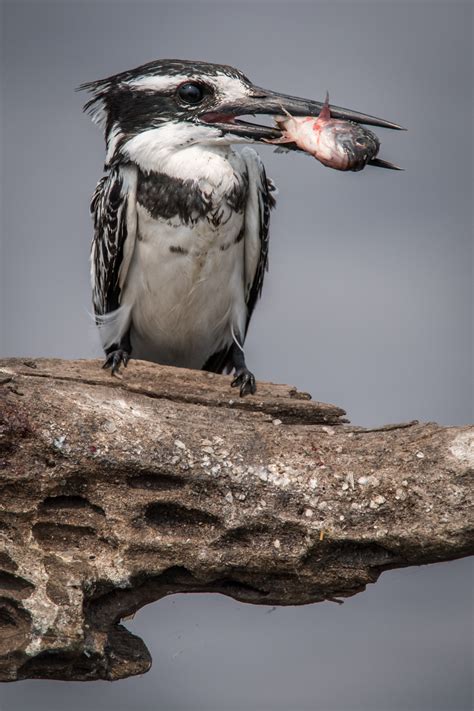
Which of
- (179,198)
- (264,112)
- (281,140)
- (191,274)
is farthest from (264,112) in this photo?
(191,274)

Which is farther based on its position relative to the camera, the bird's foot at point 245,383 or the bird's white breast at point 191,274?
the bird's white breast at point 191,274

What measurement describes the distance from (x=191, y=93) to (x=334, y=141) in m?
0.84

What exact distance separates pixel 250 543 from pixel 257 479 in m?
0.28

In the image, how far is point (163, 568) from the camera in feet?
15.6

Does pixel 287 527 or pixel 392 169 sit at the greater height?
pixel 392 169

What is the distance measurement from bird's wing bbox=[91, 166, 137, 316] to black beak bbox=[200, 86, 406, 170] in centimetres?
54

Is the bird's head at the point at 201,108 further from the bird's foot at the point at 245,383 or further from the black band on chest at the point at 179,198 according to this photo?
the bird's foot at the point at 245,383

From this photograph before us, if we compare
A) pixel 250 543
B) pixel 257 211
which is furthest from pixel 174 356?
pixel 250 543

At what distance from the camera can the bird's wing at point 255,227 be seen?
19.6 ft

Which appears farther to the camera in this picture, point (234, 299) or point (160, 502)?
point (234, 299)

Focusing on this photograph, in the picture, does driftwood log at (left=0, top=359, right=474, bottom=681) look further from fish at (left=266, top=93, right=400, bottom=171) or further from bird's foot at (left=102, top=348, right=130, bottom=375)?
fish at (left=266, top=93, right=400, bottom=171)

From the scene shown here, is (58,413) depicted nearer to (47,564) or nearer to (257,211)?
(47,564)

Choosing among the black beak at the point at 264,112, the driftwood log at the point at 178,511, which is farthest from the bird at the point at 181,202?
the driftwood log at the point at 178,511

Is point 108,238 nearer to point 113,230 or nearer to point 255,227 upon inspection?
point 113,230
